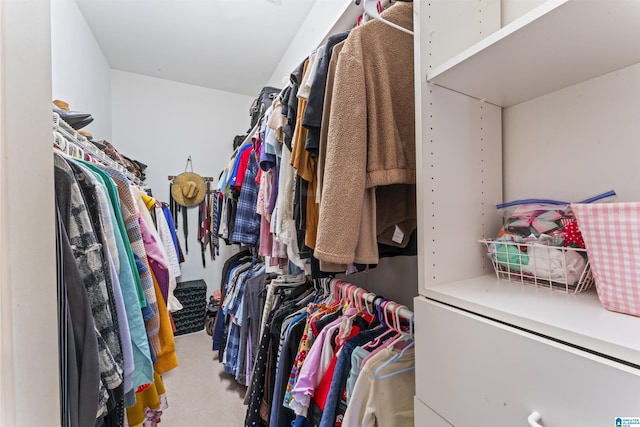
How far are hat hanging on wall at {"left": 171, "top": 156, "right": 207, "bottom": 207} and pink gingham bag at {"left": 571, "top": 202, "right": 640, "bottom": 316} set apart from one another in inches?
132

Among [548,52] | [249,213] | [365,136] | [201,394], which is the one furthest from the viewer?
[201,394]

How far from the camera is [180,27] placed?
221cm

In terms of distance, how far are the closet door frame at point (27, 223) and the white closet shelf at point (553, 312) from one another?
68cm

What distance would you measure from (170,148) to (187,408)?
265 cm

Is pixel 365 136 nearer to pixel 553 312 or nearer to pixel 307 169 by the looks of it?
pixel 307 169

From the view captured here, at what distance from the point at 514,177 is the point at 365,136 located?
0.45 m

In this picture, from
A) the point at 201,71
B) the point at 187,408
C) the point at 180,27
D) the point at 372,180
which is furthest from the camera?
the point at 201,71

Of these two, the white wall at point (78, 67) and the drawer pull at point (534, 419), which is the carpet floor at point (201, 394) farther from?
the white wall at point (78, 67)

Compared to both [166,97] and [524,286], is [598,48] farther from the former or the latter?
[166,97]

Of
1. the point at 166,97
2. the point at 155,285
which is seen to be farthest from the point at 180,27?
the point at 155,285

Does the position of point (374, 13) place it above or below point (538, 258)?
above

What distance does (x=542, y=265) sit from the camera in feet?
1.94

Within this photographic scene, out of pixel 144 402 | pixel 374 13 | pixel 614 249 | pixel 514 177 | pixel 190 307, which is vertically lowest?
pixel 190 307

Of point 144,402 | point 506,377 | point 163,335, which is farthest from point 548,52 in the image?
point 144,402
